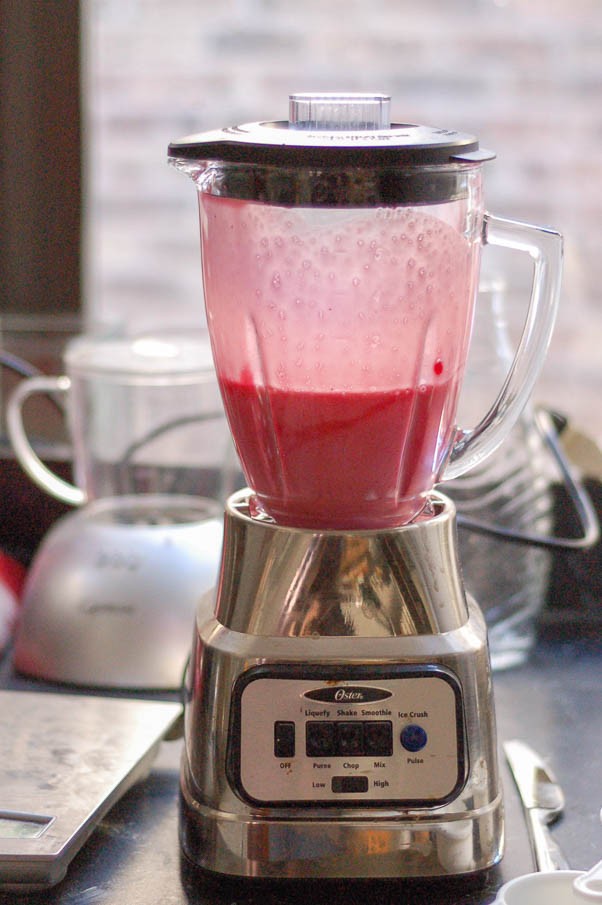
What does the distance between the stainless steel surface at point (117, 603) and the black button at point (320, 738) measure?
0.29 meters

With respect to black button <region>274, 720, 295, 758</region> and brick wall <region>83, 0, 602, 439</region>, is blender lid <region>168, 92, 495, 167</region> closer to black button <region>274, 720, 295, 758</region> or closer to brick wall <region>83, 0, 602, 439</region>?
black button <region>274, 720, 295, 758</region>

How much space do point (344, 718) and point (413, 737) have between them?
0.12 feet

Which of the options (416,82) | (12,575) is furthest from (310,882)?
(416,82)

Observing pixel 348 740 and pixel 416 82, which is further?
pixel 416 82

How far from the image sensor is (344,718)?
2.15 feet

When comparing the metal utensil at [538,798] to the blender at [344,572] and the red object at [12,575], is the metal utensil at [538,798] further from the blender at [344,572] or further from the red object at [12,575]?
the red object at [12,575]

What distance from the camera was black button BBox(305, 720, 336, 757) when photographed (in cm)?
66

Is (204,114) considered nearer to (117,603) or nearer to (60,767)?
(117,603)

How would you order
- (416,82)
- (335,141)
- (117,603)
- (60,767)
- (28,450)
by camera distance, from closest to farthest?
(335,141) < (60,767) < (117,603) < (28,450) < (416,82)

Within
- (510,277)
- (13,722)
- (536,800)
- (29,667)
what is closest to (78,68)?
(510,277)

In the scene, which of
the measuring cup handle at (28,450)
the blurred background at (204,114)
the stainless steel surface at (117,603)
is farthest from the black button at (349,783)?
the blurred background at (204,114)

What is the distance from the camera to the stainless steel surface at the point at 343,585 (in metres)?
0.66

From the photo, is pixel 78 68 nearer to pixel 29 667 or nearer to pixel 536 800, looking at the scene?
pixel 29 667

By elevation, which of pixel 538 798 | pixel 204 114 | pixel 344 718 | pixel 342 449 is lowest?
pixel 538 798
